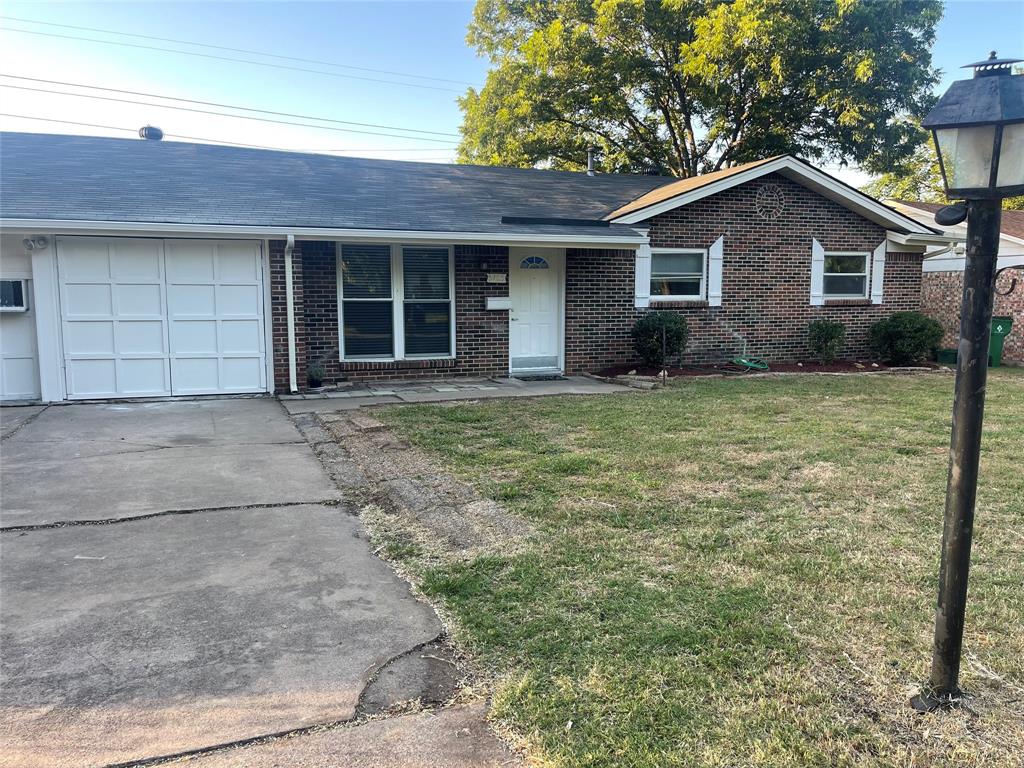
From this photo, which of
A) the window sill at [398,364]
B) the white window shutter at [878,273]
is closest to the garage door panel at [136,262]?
the window sill at [398,364]

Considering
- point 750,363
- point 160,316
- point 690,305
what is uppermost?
point 690,305

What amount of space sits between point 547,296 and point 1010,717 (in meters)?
10.2

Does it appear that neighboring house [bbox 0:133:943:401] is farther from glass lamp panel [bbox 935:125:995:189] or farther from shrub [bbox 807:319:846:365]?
glass lamp panel [bbox 935:125:995:189]

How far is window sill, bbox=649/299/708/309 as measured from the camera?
505 inches

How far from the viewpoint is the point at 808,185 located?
13.4 meters

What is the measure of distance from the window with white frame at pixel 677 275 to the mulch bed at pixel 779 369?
1.35 meters

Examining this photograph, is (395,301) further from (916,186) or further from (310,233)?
(916,186)

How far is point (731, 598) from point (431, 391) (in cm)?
732

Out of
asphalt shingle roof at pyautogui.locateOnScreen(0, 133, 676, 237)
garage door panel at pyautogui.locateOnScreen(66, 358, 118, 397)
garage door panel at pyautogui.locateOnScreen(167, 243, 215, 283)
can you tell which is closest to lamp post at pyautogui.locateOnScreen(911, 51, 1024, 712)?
asphalt shingle roof at pyautogui.locateOnScreen(0, 133, 676, 237)

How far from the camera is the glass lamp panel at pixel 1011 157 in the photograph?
247 cm

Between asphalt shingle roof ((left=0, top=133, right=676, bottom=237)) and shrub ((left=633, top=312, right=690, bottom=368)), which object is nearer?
asphalt shingle roof ((left=0, top=133, right=676, bottom=237))

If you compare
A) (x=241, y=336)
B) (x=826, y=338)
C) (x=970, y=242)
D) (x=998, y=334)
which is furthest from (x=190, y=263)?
(x=998, y=334)

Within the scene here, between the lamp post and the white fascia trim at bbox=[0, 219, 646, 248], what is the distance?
8.42m

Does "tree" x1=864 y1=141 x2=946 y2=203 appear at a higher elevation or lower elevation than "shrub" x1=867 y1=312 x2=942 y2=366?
higher
